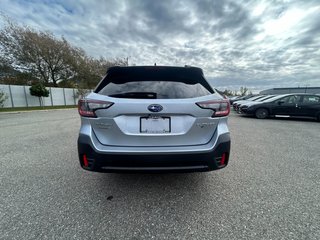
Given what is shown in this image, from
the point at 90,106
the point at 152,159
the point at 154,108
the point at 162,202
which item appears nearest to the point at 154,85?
the point at 154,108

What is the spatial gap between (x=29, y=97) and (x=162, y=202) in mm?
27123

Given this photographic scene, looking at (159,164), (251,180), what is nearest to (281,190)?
(251,180)

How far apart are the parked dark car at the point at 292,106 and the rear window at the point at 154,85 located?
10.3 meters

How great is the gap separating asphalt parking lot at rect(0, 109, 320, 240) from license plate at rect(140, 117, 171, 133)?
39.5 inches

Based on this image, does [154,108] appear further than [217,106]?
No

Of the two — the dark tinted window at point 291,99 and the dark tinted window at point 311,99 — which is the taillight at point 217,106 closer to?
the dark tinted window at point 291,99

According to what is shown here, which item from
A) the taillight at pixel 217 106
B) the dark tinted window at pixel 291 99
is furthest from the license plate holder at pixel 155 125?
the dark tinted window at pixel 291 99

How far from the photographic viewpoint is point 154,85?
91.6 inches

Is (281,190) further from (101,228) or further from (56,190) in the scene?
(56,190)

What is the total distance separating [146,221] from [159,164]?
0.65 m

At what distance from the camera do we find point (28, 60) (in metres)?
24.6

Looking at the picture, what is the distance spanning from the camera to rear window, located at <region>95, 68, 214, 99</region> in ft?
7.20

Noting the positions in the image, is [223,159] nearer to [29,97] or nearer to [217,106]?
[217,106]

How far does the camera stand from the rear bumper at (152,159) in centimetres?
204
